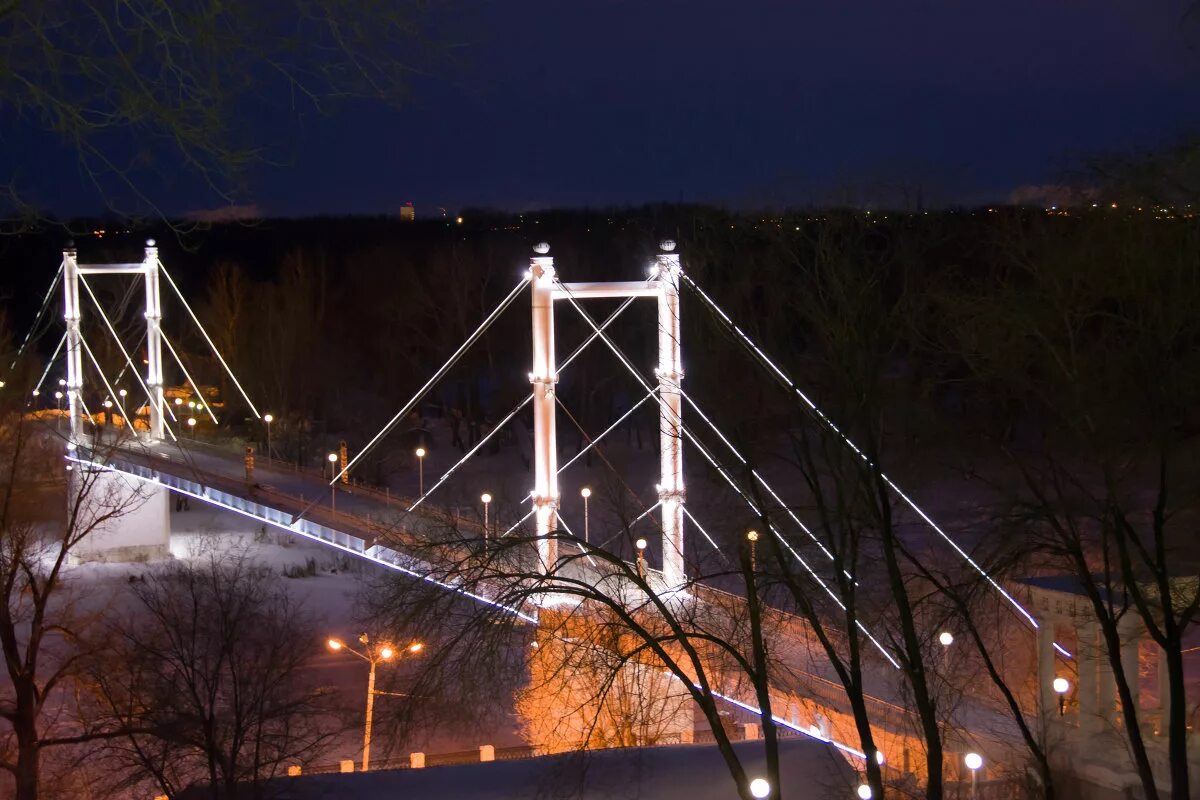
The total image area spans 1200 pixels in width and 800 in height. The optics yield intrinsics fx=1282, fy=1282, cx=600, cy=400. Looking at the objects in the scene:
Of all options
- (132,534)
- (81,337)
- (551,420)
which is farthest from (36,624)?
(81,337)

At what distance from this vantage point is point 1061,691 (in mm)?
7254

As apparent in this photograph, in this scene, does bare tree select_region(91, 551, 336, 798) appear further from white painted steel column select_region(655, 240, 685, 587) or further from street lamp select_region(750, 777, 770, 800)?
street lamp select_region(750, 777, 770, 800)

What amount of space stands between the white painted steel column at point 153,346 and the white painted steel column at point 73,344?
106 cm

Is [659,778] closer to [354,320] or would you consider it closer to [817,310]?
[817,310]

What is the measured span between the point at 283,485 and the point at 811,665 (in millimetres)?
9687

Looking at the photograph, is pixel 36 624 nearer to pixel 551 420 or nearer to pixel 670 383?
pixel 551 420

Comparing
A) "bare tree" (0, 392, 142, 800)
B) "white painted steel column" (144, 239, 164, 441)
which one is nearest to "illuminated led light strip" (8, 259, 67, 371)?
"bare tree" (0, 392, 142, 800)

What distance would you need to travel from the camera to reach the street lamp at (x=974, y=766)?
655cm

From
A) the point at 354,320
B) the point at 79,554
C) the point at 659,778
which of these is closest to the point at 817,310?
the point at 659,778

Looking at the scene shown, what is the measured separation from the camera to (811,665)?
8312 mm

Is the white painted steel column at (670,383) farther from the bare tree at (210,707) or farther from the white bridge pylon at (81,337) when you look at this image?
the white bridge pylon at (81,337)

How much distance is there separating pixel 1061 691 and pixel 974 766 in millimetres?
993

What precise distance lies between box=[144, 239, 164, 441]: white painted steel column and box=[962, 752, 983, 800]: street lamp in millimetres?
15560

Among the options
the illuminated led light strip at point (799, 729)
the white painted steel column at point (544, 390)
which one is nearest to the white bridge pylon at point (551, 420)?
the white painted steel column at point (544, 390)
